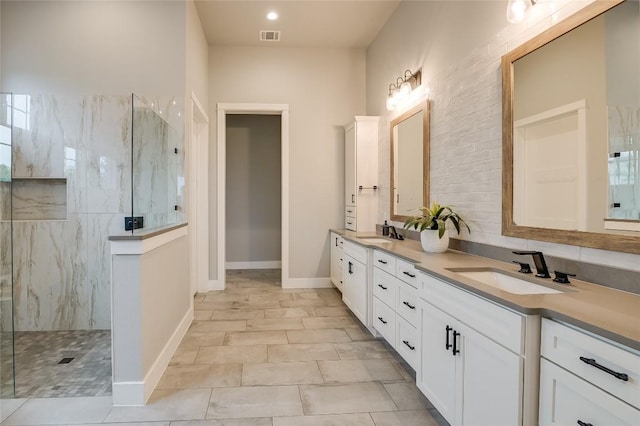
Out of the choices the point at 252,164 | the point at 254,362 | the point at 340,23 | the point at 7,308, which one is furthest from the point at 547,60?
the point at 252,164

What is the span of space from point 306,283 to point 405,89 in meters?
2.92

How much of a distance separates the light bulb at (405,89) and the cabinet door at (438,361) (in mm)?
2333

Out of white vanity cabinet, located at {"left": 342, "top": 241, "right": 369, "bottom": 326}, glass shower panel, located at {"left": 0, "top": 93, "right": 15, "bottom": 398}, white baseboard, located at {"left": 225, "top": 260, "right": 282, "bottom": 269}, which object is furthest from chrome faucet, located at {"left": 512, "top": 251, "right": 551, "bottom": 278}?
white baseboard, located at {"left": 225, "top": 260, "right": 282, "bottom": 269}

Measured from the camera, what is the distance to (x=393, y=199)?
415 cm

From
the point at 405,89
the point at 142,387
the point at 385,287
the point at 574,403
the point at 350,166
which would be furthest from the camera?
the point at 350,166

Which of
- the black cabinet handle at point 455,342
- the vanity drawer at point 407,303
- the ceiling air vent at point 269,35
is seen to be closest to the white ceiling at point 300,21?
the ceiling air vent at point 269,35

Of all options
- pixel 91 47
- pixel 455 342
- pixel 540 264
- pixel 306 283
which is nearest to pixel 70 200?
pixel 91 47

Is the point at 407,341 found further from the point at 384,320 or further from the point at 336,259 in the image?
the point at 336,259

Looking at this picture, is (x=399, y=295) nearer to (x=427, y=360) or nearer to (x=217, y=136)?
(x=427, y=360)

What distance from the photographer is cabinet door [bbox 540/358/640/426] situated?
3.26 feet

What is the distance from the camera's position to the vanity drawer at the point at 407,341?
7.88 ft

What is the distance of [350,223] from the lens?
4.96 m

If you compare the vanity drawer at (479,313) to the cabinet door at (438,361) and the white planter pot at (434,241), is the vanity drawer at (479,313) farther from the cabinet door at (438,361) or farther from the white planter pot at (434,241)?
the white planter pot at (434,241)

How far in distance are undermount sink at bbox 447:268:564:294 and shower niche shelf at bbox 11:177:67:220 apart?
3.48 meters
